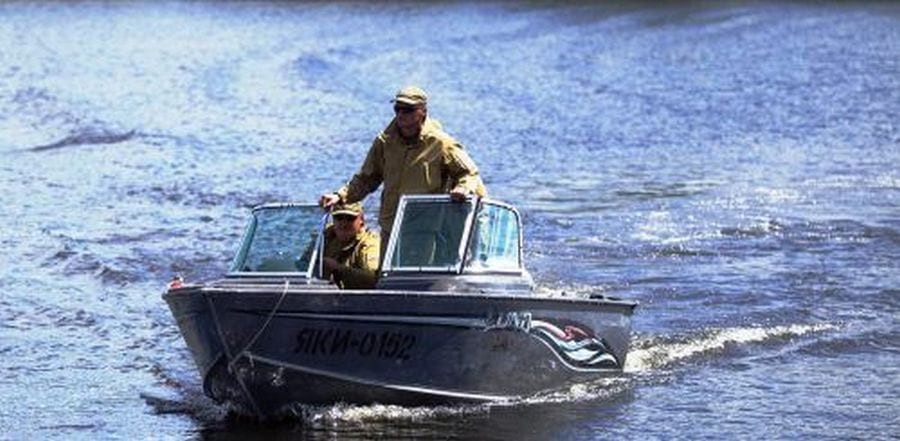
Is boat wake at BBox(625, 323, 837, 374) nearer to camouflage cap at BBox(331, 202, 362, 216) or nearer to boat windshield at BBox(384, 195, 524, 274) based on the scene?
boat windshield at BBox(384, 195, 524, 274)

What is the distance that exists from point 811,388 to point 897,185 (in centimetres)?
1199

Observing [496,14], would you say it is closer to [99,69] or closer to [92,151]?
[99,69]

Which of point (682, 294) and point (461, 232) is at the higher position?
point (461, 232)

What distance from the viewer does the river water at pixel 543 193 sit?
15.5 m

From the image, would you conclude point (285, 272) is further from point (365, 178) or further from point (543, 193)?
point (543, 193)

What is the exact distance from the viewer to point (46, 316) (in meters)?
19.2

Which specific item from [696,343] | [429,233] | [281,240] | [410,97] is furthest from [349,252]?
[696,343]

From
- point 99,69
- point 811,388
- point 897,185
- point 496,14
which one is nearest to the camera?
point 811,388

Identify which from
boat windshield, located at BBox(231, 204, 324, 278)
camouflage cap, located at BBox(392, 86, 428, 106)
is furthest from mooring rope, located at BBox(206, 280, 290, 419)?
camouflage cap, located at BBox(392, 86, 428, 106)

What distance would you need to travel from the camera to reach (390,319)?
13852mm

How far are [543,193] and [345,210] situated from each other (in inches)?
516

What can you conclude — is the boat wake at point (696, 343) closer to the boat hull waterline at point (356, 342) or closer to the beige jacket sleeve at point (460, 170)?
the boat hull waterline at point (356, 342)

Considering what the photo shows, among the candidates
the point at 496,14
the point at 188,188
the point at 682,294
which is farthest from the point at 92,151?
the point at 496,14

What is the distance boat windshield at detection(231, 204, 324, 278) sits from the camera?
14578mm
